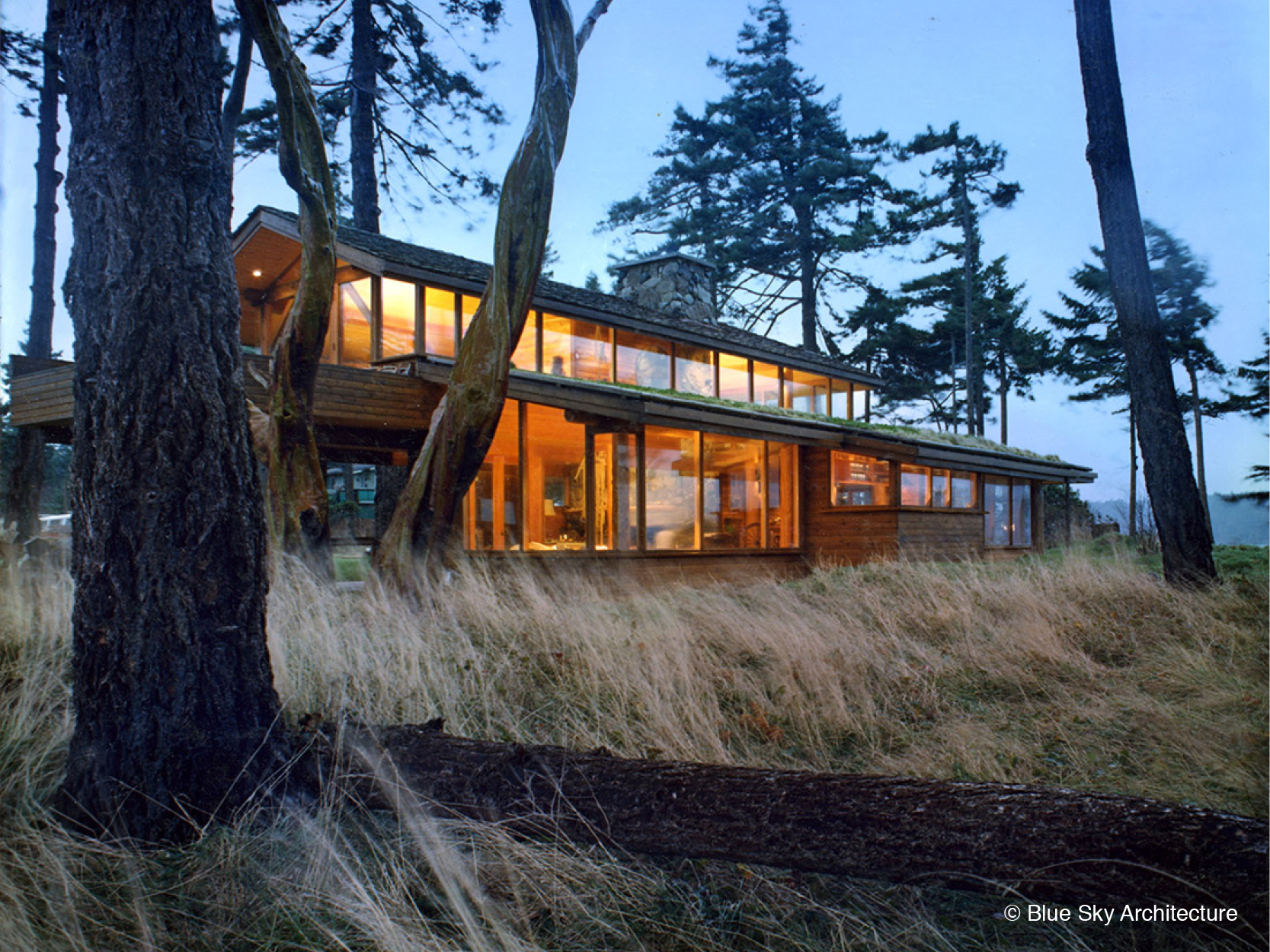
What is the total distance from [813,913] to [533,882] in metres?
0.87

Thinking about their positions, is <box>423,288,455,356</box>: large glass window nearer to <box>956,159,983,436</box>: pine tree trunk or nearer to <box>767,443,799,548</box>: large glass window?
<box>767,443,799,548</box>: large glass window

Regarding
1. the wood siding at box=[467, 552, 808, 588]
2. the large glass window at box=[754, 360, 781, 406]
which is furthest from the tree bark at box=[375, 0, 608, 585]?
the large glass window at box=[754, 360, 781, 406]

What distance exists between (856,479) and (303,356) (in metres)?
10.0

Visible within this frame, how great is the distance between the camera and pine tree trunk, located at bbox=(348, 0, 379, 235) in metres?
12.2

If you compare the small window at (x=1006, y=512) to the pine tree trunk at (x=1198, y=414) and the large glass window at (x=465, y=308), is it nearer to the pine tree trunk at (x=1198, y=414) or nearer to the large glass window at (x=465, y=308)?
the pine tree trunk at (x=1198, y=414)

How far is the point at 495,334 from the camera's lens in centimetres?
758

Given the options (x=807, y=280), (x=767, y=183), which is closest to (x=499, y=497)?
(x=767, y=183)

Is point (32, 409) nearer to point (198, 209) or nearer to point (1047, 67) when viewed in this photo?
point (198, 209)

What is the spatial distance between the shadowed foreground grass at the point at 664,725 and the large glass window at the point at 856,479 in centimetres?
604

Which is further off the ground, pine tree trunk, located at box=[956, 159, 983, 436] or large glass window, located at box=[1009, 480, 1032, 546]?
pine tree trunk, located at box=[956, 159, 983, 436]

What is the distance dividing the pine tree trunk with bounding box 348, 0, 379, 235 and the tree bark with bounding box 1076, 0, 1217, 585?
8212 millimetres

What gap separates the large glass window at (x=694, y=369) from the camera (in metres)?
16.2

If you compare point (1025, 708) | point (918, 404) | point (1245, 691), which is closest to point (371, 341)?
point (1025, 708)

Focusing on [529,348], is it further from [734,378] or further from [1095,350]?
[1095,350]
